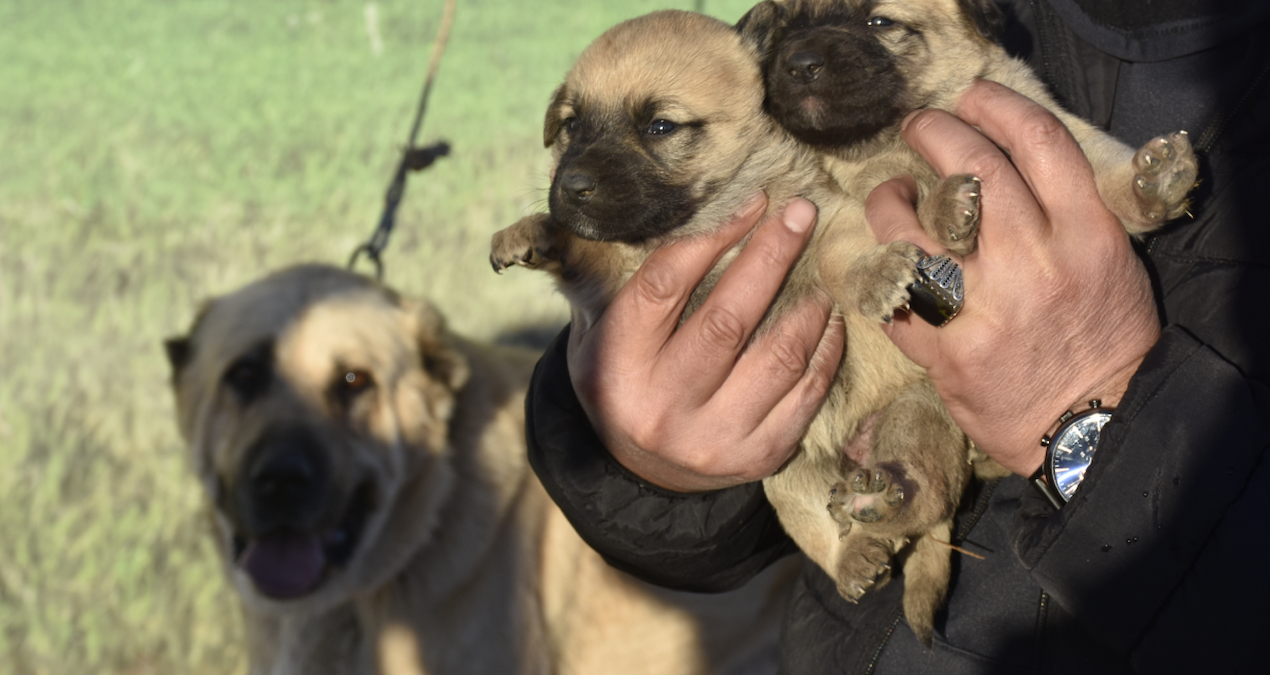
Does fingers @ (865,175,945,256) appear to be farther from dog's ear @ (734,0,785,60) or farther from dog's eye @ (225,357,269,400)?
dog's eye @ (225,357,269,400)

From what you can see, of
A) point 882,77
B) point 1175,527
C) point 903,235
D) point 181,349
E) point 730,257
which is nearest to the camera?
point 1175,527

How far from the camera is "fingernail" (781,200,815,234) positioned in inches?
82.7

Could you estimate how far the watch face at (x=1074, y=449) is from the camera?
→ 162 centimetres

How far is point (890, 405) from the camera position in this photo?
6.98ft

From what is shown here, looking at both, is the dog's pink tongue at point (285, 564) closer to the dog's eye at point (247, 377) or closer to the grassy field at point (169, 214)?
the dog's eye at point (247, 377)

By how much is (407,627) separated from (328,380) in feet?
2.94

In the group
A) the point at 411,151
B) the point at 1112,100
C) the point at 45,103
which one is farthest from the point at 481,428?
the point at 45,103

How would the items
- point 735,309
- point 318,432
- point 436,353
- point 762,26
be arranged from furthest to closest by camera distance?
point 436,353 → point 318,432 → point 762,26 → point 735,309

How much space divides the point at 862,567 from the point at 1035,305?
651 mm

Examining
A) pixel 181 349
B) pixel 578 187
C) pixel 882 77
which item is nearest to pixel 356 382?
pixel 181 349

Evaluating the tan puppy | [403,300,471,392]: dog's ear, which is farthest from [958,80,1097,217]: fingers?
[403,300,471,392]: dog's ear

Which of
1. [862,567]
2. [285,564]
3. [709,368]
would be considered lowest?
[285,564]

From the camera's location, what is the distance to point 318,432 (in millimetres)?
3193

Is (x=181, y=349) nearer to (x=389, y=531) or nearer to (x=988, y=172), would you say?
(x=389, y=531)
